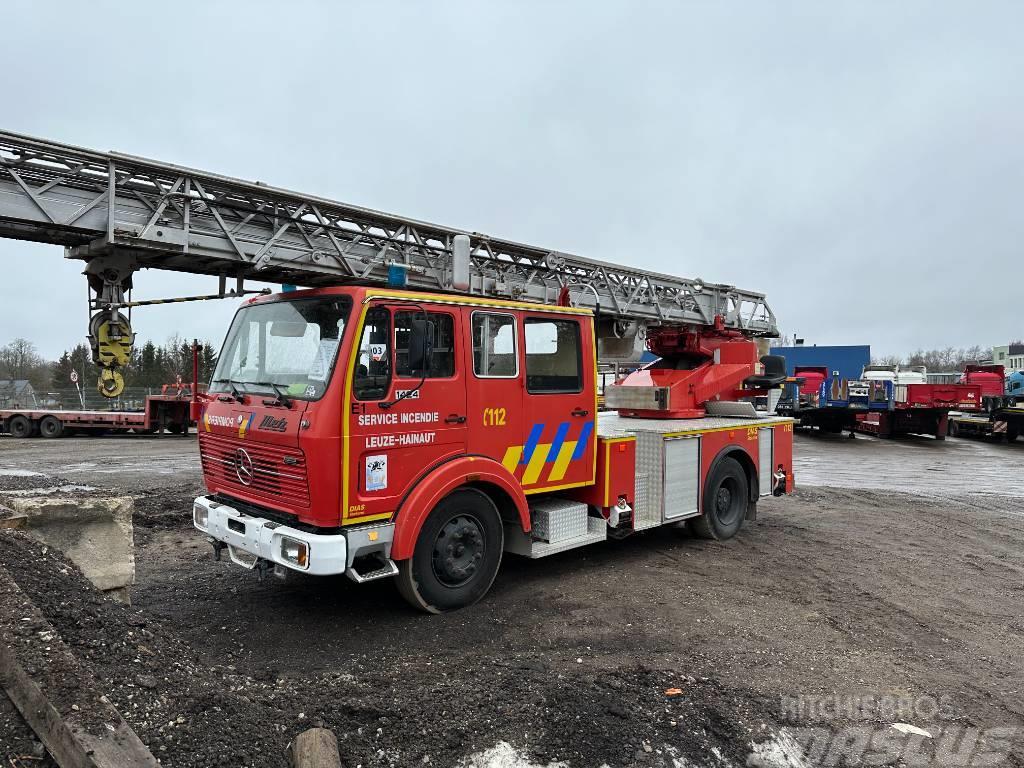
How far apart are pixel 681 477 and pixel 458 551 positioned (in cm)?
279

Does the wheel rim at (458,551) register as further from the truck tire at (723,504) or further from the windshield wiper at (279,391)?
the truck tire at (723,504)

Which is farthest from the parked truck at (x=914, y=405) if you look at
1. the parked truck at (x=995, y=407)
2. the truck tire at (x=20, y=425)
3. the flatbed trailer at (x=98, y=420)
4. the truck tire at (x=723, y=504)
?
the truck tire at (x=20, y=425)

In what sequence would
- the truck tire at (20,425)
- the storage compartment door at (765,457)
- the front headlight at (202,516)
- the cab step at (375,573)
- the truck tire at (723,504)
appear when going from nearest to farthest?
the cab step at (375,573) → the front headlight at (202,516) → the truck tire at (723,504) → the storage compartment door at (765,457) → the truck tire at (20,425)

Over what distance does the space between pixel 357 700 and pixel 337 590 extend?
2.08 m

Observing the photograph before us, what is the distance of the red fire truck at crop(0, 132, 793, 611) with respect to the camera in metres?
4.39

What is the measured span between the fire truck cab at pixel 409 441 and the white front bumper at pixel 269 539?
0.01m

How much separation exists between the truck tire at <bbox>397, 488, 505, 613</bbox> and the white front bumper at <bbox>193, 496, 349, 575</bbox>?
1.89 feet

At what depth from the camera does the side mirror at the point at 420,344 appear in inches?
182

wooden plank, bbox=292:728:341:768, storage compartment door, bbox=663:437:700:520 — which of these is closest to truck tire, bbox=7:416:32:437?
storage compartment door, bbox=663:437:700:520

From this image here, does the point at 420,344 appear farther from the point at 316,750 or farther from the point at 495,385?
the point at 316,750

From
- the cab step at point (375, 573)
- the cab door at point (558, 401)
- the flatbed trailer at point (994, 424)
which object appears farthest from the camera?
the flatbed trailer at point (994, 424)

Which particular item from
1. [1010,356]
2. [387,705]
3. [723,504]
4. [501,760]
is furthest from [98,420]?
[1010,356]

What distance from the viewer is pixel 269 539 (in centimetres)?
434

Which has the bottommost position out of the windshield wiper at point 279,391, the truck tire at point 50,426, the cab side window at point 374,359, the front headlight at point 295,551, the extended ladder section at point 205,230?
the truck tire at point 50,426
